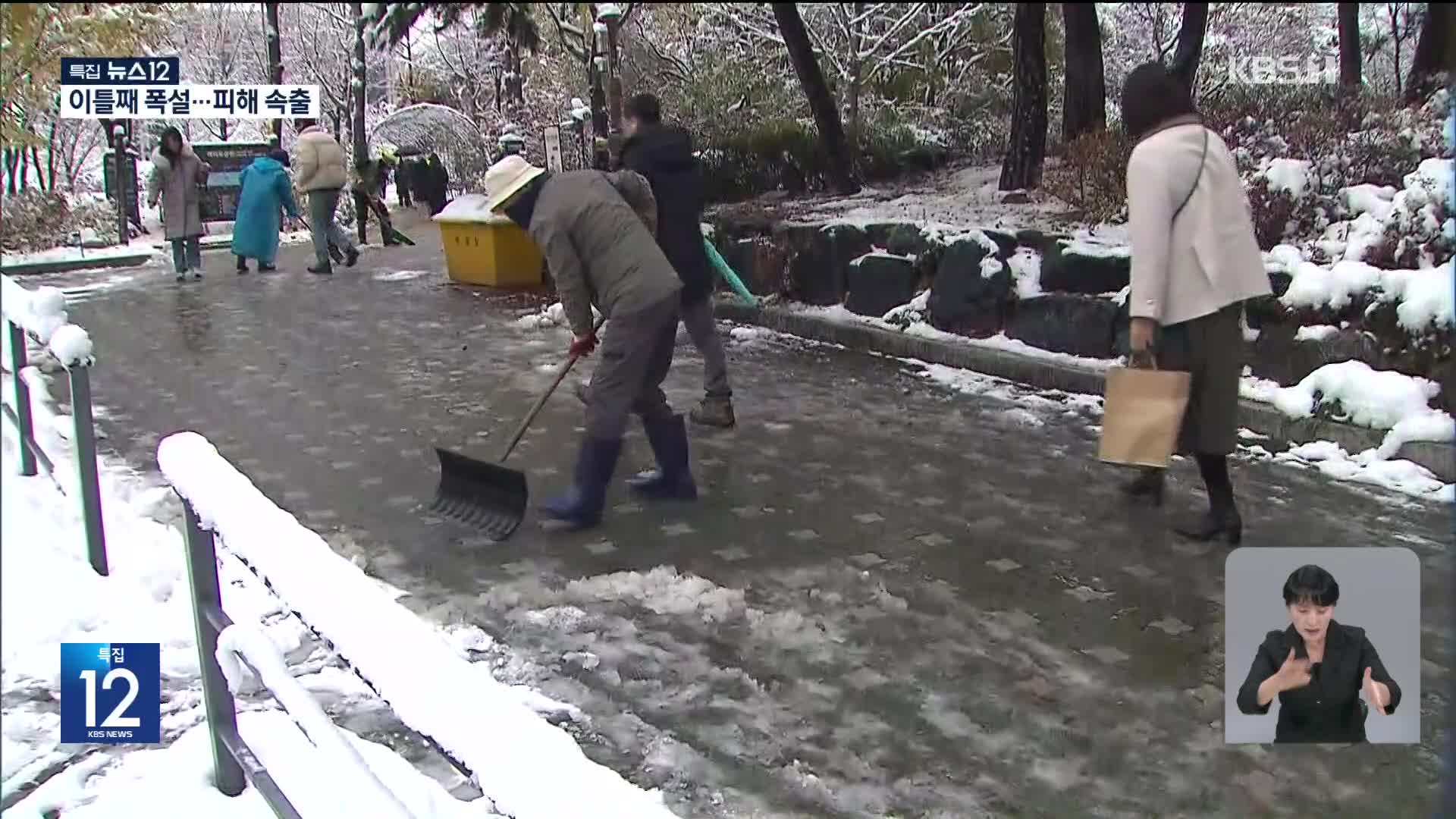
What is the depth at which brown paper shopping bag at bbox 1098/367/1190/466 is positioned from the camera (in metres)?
4.39

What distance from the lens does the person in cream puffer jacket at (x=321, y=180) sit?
520 inches

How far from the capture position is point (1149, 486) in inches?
211

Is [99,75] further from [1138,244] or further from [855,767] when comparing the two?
[855,767]

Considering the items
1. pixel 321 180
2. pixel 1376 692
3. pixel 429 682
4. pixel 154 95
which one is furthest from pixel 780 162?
pixel 429 682

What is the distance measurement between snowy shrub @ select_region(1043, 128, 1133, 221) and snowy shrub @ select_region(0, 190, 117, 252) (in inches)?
248

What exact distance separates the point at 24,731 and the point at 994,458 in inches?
162

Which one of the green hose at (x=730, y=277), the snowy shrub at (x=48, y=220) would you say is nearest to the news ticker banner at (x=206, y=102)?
the snowy shrub at (x=48, y=220)

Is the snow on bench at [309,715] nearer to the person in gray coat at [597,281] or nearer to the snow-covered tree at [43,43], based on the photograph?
the snow-covered tree at [43,43]

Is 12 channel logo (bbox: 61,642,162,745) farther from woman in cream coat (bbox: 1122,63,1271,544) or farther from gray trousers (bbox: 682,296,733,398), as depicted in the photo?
gray trousers (bbox: 682,296,733,398)

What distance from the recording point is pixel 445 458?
5.38 m

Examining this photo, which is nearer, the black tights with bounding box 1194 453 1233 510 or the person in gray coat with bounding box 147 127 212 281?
the black tights with bounding box 1194 453 1233 510

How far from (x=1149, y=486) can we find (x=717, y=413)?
231 centimetres

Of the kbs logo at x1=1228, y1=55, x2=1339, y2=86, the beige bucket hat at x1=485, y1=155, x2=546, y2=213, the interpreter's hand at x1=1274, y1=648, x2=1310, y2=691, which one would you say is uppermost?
the kbs logo at x1=1228, y1=55, x2=1339, y2=86

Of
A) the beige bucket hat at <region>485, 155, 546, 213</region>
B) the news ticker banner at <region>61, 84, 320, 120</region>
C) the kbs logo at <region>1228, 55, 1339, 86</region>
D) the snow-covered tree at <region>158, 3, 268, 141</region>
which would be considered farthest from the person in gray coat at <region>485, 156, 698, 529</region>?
the snow-covered tree at <region>158, 3, 268, 141</region>
